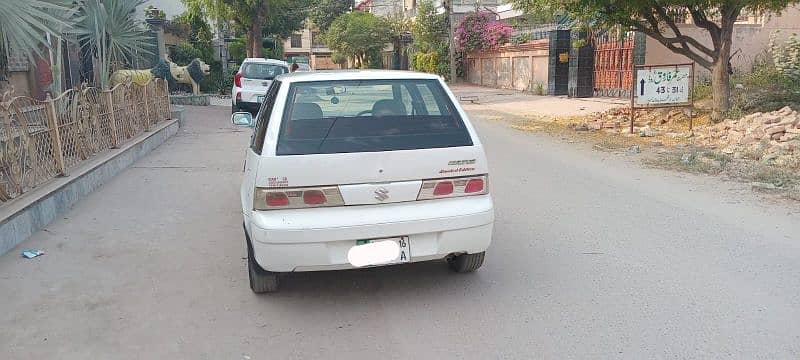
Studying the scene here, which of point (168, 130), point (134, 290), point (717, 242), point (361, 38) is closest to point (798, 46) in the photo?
point (717, 242)

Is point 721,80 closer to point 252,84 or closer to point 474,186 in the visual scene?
point 474,186

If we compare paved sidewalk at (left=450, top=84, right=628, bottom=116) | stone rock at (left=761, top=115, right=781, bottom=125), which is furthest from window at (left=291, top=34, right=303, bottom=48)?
stone rock at (left=761, top=115, right=781, bottom=125)

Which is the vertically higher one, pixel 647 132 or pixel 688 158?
pixel 647 132

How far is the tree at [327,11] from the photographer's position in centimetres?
6112

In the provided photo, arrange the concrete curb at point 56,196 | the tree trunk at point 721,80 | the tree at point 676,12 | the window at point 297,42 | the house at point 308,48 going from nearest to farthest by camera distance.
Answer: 1. the concrete curb at point 56,196
2. the tree at point 676,12
3. the tree trunk at point 721,80
4. the house at point 308,48
5. the window at point 297,42

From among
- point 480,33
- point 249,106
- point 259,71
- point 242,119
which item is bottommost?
point 249,106

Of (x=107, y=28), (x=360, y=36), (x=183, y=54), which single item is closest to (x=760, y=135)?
(x=107, y=28)

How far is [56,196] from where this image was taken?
6.64 meters

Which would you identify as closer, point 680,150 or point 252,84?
point 680,150

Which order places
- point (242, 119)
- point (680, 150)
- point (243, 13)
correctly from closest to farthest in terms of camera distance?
point (242, 119) → point (680, 150) → point (243, 13)

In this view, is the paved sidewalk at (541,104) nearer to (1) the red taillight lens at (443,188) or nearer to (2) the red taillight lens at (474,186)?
(2) the red taillight lens at (474,186)

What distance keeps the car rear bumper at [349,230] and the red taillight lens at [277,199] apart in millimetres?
54

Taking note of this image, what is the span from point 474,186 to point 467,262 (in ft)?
2.23

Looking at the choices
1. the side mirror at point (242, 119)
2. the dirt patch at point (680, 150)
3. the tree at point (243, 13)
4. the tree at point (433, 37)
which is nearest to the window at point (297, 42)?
the tree at point (433, 37)
